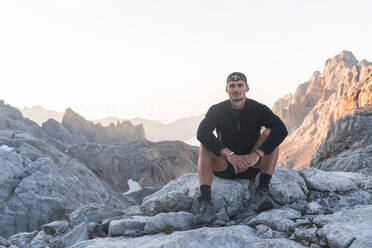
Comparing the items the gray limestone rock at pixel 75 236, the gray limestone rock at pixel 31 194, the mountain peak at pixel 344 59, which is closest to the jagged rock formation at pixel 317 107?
the mountain peak at pixel 344 59

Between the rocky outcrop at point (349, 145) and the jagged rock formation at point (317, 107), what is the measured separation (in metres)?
77.1

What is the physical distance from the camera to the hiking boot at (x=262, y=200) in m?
6.54

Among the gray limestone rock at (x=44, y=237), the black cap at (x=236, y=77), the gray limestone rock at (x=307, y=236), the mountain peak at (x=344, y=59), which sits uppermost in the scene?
the mountain peak at (x=344, y=59)

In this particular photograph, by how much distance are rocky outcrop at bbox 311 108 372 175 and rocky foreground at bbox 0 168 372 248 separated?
580 centimetres

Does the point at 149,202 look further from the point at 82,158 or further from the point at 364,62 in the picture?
the point at 364,62

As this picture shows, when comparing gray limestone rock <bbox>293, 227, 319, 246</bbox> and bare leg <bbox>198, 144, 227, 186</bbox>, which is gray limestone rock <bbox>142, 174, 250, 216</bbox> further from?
gray limestone rock <bbox>293, 227, 319, 246</bbox>

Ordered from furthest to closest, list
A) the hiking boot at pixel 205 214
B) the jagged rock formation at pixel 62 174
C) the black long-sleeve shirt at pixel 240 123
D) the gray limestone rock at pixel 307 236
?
the jagged rock formation at pixel 62 174
the black long-sleeve shirt at pixel 240 123
the hiking boot at pixel 205 214
the gray limestone rock at pixel 307 236

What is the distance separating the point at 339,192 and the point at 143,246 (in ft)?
18.5

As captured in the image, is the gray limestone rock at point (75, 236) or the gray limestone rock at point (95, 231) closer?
the gray limestone rock at point (75, 236)

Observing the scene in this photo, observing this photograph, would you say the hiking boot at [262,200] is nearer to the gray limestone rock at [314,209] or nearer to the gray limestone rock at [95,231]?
the gray limestone rock at [314,209]

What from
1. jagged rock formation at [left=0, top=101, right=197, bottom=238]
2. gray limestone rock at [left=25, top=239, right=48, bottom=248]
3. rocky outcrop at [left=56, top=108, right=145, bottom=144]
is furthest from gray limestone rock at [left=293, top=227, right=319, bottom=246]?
rocky outcrop at [left=56, top=108, right=145, bottom=144]

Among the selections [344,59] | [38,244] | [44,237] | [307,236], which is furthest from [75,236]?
[344,59]

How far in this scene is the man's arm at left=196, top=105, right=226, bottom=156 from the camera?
21.6 ft

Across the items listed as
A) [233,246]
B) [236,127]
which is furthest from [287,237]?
[236,127]
